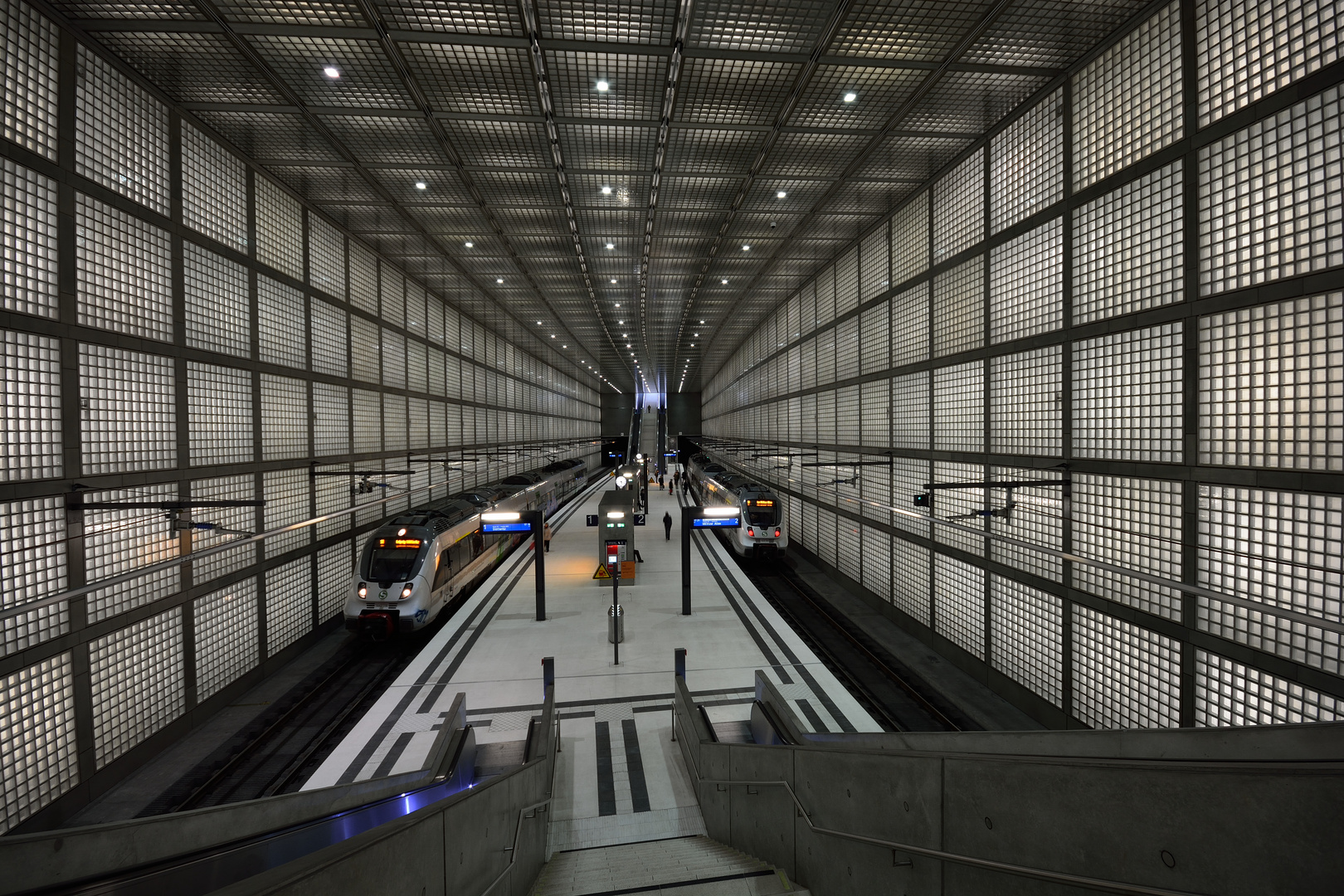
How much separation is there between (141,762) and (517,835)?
7336 mm

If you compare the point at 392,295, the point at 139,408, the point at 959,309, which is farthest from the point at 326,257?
the point at 959,309

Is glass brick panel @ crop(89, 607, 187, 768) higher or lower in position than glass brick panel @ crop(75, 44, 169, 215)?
lower

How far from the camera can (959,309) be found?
11266 millimetres

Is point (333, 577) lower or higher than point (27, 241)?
lower

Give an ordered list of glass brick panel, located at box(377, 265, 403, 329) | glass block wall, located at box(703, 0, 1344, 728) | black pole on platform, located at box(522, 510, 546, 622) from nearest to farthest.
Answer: glass block wall, located at box(703, 0, 1344, 728), black pole on platform, located at box(522, 510, 546, 622), glass brick panel, located at box(377, 265, 403, 329)

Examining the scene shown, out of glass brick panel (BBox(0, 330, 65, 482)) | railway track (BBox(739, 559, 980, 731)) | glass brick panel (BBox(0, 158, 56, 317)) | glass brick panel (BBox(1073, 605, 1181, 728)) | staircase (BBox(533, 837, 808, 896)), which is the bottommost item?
railway track (BBox(739, 559, 980, 731))

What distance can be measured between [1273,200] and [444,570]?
14577 millimetres

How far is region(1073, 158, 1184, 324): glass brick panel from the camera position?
6.68 metres

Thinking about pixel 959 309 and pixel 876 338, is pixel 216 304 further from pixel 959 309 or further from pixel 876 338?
pixel 876 338

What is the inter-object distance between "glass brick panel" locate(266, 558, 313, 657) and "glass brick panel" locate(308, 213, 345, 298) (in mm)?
6465

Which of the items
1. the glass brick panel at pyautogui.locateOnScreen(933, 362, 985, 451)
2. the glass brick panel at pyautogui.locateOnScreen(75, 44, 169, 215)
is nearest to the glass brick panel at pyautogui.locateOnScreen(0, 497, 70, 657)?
the glass brick panel at pyautogui.locateOnScreen(75, 44, 169, 215)

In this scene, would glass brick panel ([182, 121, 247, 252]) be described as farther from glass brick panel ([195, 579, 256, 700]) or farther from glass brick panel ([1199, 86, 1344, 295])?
glass brick panel ([1199, 86, 1344, 295])

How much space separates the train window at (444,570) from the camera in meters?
12.7

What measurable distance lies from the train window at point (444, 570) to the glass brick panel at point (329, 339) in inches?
203
